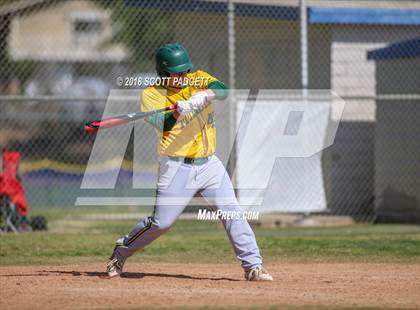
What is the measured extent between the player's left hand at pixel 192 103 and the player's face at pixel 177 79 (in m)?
0.30

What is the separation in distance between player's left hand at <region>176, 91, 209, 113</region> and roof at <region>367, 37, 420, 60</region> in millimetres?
8863

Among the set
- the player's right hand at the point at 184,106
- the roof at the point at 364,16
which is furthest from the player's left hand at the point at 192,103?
the roof at the point at 364,16

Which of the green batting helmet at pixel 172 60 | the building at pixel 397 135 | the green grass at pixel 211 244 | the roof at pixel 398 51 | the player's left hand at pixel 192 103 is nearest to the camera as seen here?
the player's left hand at pixel 192 103

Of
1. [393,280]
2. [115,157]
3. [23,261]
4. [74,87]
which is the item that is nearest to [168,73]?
[393,280]

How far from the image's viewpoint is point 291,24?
690 inches

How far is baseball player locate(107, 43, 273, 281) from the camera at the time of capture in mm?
8344

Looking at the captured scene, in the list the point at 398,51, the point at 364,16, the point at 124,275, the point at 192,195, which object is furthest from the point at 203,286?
the point at 364,16

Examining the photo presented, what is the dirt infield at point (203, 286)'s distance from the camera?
7.47 metres

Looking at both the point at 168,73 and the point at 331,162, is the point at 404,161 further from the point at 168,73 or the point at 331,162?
the point at 168,73

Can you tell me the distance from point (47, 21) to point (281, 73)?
2901 centimetres

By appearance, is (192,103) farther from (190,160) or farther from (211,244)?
(211,244)

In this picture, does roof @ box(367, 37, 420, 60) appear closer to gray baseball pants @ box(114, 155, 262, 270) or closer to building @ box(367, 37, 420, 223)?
building @ box(367, 37, 420, 223)

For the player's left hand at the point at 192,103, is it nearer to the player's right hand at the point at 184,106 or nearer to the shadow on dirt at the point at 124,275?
the player's right hand at the point at 184,106

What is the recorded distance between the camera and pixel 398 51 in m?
16.4
